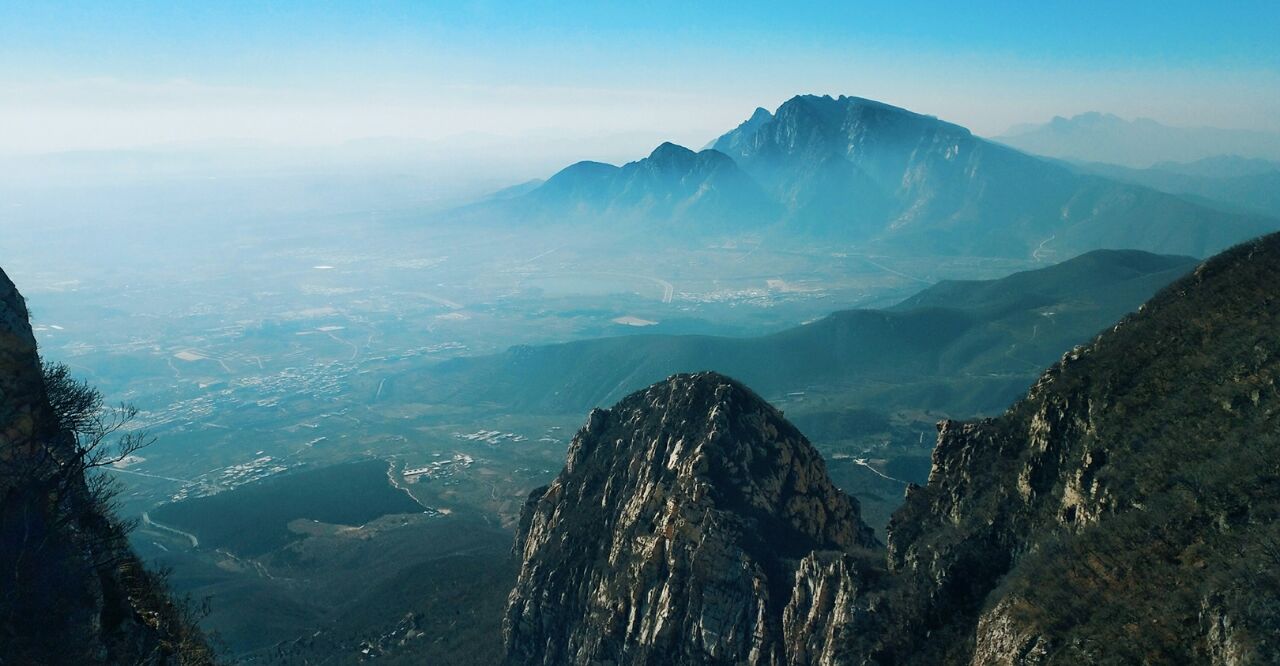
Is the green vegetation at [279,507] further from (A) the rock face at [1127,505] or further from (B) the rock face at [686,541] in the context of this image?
(A) the rock face at [1127,505]

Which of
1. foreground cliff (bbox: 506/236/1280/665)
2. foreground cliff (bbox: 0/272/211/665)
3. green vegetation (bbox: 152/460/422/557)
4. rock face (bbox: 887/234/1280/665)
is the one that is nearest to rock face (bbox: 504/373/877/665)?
foreground cliff (bbox: 506/236/1280/665)

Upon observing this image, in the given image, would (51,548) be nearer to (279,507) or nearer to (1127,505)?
(1127,505)

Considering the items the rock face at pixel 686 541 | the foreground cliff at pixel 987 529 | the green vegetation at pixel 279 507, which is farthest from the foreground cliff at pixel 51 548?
the green vegetation at pixel 279 507

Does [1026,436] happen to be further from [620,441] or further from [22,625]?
[22,625]

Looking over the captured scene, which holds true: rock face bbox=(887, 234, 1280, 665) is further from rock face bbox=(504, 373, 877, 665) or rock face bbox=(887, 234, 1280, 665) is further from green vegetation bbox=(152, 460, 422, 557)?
green vegetation bbox=(152, 460, 422, 557)

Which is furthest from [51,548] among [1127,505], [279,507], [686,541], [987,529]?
[279,507]

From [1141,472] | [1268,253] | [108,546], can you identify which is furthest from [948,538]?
[108,546]
